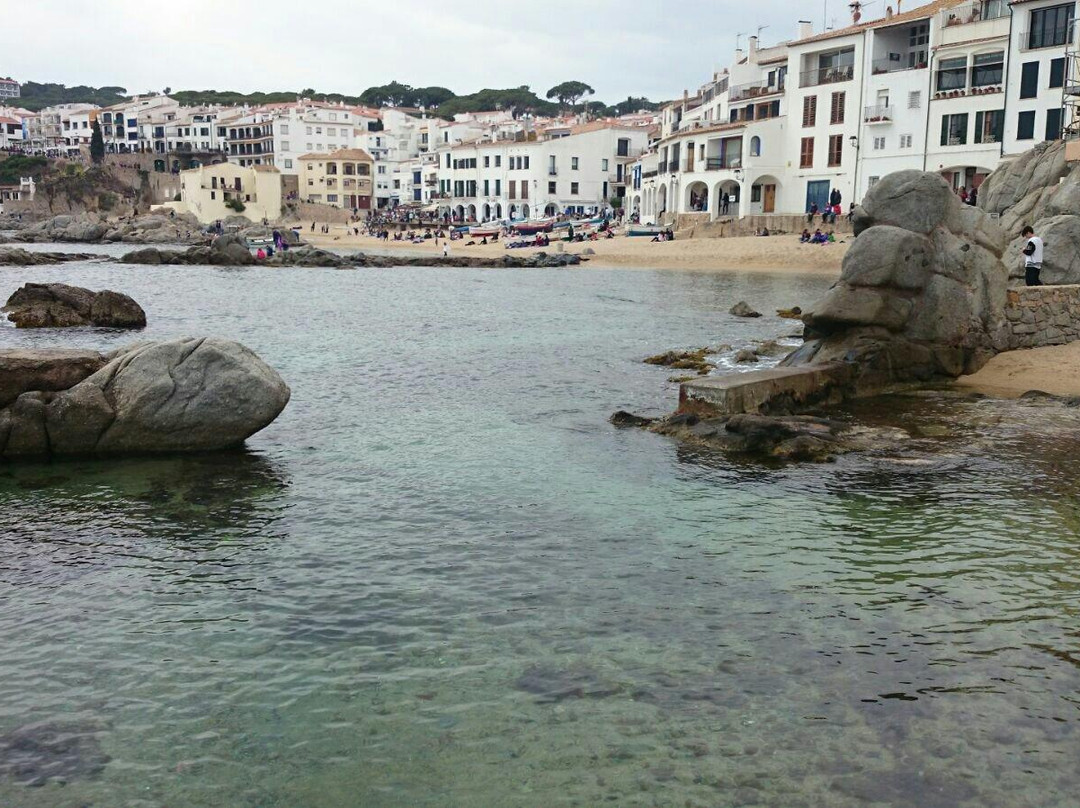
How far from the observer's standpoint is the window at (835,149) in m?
69.5

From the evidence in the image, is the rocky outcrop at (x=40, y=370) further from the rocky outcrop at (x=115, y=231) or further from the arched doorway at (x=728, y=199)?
the rocky outcrop at (x=115, y=231)

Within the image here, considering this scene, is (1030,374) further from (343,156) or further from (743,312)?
(343,156)

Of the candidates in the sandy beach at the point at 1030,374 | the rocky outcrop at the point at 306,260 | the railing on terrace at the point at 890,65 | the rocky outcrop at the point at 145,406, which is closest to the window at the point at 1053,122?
the railing on terrace at the point at 890,65

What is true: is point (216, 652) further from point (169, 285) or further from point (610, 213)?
point (610, 213)

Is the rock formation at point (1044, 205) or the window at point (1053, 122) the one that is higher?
the window at point (1053, 122)

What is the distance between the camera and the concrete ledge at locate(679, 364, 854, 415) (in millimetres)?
16781

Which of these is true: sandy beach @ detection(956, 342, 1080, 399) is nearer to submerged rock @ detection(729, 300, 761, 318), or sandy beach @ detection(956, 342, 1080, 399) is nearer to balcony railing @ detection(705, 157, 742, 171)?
submerged rock @ detection(729, 300, 761, 318)

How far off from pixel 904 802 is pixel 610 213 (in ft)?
337

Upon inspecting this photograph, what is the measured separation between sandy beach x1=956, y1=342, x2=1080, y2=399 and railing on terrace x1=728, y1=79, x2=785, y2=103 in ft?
192

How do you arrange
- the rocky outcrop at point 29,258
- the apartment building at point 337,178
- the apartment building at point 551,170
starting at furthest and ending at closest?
1. the apartment building at point 337,178
2. the apartment building at point 551,170
3. the rocky outcrop at point 29,258

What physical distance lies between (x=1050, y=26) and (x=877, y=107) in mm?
12455

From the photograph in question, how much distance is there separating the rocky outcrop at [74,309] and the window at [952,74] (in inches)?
2038

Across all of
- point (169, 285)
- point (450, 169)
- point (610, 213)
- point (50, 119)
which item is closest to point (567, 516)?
point (169, 285)

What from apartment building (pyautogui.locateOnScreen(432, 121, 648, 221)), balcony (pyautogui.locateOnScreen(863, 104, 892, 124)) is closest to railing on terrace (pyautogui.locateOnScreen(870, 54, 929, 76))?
balcony (pyautogui.locateOnScreen(863, 104, 892, 124))
